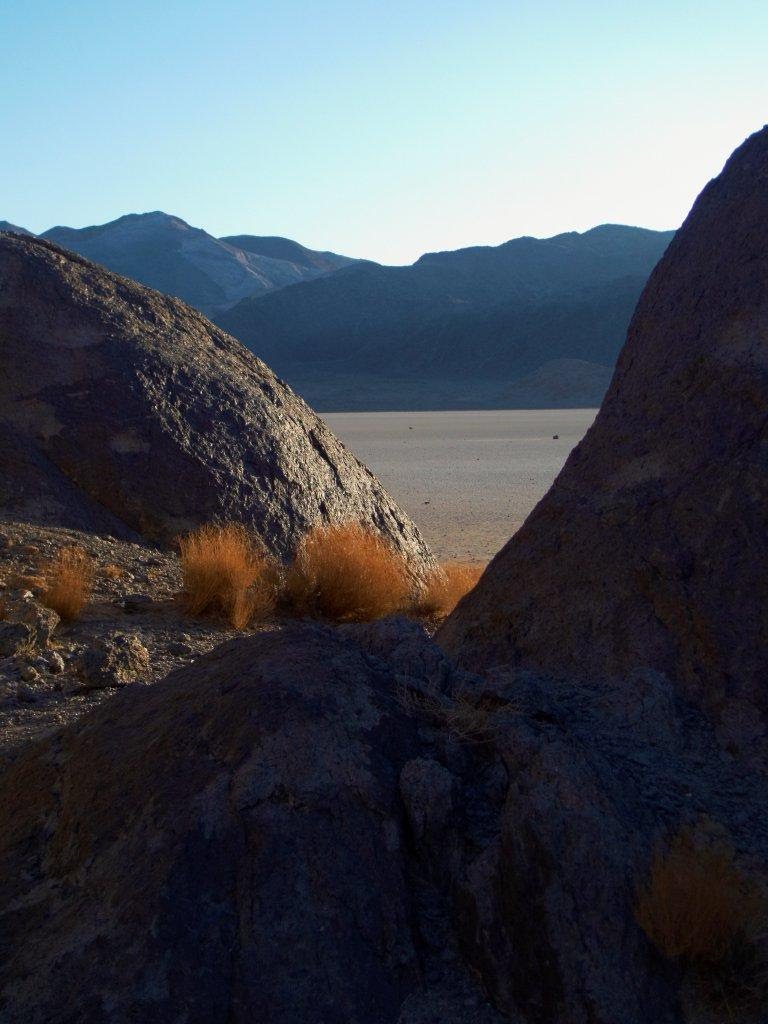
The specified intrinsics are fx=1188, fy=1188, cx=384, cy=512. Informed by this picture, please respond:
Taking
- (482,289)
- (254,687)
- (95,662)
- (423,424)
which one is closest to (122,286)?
(95,662)

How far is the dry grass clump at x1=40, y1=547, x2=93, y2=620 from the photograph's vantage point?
6.25 metres

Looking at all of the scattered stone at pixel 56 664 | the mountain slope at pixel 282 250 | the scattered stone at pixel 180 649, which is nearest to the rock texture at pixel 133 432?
the scattered stone at pixel 180 649

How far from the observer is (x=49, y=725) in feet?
15.6

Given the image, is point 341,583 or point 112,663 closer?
point 112,663

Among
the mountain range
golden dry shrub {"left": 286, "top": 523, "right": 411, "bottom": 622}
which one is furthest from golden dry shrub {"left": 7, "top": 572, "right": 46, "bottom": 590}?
the mountain range

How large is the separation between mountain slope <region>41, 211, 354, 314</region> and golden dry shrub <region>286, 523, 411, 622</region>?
104 meters

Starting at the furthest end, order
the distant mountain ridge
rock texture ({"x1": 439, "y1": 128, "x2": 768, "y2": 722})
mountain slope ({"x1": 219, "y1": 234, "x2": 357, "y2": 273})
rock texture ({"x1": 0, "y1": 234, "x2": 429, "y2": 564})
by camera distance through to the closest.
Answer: mountain slope ({"x1": 219, "y1": 234, "x2": 357, "y2": 273}) → the distant mountain ridge → rock texture ({"x1": 0, "y1": 234, "x2": 429, "y2": 564}) → rock texture ({"x1": 439, "y1": 128, "x2": 768, "y2": 722})

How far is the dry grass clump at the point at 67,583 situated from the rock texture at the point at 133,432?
0.86m

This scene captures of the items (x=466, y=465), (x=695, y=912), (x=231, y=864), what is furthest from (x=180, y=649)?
(x=466, y=465)

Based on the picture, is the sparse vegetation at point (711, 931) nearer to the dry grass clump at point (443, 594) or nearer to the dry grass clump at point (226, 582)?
the dry grass clump at point (226, 582)

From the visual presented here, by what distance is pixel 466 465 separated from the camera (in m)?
26.2

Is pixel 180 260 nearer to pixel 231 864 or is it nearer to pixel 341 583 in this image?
pixel 341 583

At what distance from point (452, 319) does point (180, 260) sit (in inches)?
1927

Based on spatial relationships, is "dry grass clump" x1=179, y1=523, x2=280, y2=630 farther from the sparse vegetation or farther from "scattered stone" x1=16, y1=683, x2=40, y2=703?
the sparse vegetation
